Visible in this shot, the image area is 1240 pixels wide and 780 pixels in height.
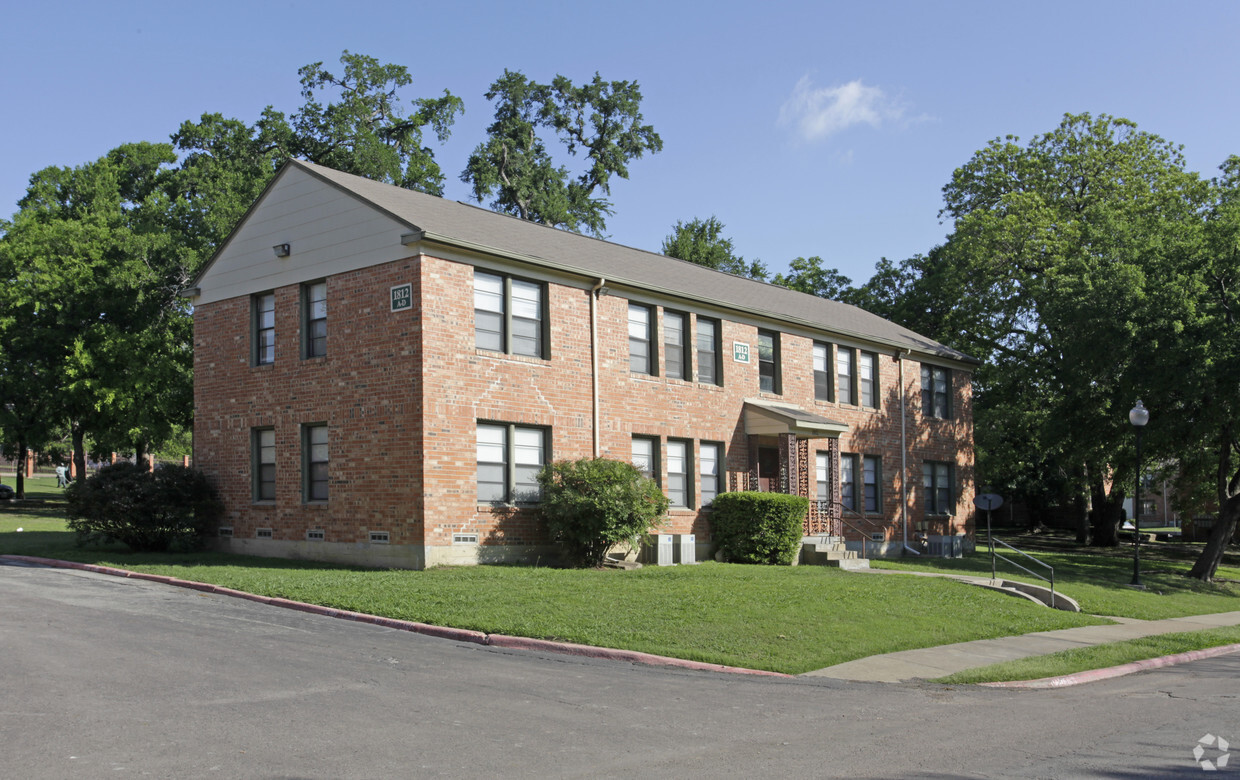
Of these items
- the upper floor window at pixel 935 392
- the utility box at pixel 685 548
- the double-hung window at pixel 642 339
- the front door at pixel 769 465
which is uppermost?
the double-hung window at pixel 642 339

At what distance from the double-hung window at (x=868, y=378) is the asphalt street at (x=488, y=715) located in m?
17.9

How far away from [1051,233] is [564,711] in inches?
1320

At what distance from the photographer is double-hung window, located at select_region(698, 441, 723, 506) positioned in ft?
81.8

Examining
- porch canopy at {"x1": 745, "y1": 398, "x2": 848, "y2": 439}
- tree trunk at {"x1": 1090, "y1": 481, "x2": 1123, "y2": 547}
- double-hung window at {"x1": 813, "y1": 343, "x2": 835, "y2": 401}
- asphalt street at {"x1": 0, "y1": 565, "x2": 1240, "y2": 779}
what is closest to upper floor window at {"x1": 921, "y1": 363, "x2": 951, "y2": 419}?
double-hung window at {"x1": 813, "y1": 343, "x2": 835, "y2": 401}

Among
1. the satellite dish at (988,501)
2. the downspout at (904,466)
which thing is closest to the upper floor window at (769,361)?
the downspout at (904,466)

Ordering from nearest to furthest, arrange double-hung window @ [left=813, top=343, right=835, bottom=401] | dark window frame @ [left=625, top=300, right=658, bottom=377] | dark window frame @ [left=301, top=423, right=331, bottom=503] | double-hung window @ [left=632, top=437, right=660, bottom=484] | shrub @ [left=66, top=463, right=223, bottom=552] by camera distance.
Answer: dark window frame @ [left=301, top=423, right=331, bottom=503], shrub @ [left=66, top=463, right=223, bottom=552], double-hung window @ [left=632, top=437, right=660, bottom=484], dark window frame @ [left=625, top=300, right=658, bottom=377], double-hung window @ [left=813, top=343, right=835, bottom=401]

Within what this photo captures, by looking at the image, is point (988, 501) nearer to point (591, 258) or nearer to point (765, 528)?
point (765, 528)

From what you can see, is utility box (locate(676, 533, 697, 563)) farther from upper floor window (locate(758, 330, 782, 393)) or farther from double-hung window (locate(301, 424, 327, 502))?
double-hung window (locate(301, 424, 327, 502))

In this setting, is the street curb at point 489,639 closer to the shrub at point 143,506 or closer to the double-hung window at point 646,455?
the shrub at point 143,506

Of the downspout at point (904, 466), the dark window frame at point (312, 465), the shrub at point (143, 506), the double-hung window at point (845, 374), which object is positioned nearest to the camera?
the dark window frame at point (312, 465)

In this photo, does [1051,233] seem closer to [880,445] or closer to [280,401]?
[880,445]

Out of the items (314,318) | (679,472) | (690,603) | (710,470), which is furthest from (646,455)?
(690,603)

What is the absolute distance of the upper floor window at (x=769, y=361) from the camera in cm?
2723

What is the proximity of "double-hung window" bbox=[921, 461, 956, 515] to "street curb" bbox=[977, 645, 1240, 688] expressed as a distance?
17.0 metres
